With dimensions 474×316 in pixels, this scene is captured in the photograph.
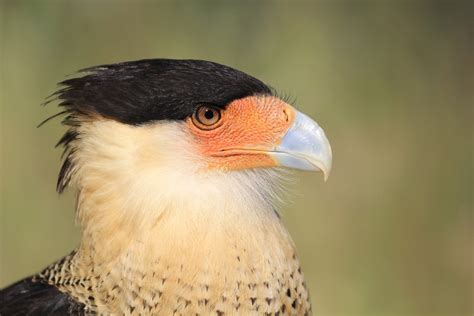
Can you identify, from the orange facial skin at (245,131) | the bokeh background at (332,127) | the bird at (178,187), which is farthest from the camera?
the bokeh background at (332,127)

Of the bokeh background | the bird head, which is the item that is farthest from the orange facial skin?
the bokeh background

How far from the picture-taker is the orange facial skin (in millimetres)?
2838

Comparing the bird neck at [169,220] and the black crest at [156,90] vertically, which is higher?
the black crest at [156,90]

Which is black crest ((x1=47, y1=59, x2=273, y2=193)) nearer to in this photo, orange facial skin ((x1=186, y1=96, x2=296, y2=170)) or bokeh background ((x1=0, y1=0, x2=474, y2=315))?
orange facial skin ((x1=186, y1=96, x2=296, y2=170))

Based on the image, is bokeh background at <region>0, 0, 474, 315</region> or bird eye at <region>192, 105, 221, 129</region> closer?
bird eye at <region>192, 105, 221, 129</region>

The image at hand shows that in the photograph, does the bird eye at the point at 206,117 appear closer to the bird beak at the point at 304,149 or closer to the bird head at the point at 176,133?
the bird head at the point at 176,133

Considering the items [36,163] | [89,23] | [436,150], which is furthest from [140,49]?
[436,150]

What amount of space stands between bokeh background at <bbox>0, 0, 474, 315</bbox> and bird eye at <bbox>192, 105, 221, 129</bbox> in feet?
9.82

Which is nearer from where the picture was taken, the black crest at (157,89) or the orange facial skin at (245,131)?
the black crest at (157,89)

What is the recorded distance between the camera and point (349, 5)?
6.24 meters

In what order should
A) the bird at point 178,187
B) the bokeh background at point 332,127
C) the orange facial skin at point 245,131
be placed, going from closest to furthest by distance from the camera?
the bird at point 178,187, the orange facial skin at point 245,131, the bokeh background at point 332,127

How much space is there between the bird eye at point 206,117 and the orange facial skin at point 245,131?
1cm

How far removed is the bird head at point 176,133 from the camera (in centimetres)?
275

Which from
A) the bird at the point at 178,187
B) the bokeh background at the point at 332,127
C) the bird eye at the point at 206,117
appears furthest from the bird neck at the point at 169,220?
the bokeh background at the point at 332,127
